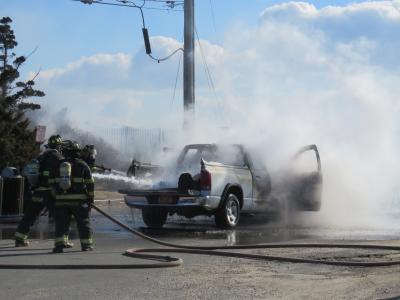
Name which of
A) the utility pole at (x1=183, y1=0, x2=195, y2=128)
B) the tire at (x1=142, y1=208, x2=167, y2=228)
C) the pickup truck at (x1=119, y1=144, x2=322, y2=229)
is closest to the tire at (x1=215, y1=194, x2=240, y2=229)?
the pickup truck at (x1=119, y1=144, x2=322, y2=229)

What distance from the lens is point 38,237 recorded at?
11.6 metres

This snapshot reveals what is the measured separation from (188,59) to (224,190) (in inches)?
385

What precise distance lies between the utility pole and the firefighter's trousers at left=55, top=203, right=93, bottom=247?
12384mm

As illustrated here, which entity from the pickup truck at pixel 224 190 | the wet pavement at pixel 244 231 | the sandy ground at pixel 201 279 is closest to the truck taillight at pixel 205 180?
the pickup truck at pixel 224 190

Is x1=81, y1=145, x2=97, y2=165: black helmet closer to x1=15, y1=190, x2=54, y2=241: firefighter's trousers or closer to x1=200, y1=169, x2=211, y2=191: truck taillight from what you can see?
x1=200, y1=169, x2=211, y2=191: truck taillight

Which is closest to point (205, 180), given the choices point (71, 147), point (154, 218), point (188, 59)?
point (154, 218)

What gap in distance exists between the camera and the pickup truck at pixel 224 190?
12.8 m

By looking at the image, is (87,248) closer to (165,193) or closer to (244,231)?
(165,193)

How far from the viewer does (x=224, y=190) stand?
1334 centimetres

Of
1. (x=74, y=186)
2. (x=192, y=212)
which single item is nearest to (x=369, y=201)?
(x=192, y=212)

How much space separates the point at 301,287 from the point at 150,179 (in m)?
8.16

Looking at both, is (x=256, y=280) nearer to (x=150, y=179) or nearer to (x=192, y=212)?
(x=192, y=212)

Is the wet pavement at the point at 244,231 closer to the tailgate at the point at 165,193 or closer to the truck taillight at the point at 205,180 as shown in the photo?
the tailgate at the point at 165,193

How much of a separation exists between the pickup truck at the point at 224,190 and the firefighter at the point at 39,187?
319cm
